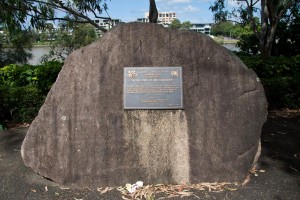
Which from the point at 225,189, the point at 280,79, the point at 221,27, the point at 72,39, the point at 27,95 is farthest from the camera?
the point at 72,39

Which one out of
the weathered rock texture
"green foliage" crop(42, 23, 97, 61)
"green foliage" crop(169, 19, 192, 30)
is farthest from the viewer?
"green foliage" crop(42, 23, 97, 61)

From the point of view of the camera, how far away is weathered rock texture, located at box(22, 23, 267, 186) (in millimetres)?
3900

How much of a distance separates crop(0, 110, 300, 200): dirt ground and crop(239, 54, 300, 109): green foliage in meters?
2.20

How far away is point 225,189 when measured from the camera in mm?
3854

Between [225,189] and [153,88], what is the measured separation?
54.9 inches

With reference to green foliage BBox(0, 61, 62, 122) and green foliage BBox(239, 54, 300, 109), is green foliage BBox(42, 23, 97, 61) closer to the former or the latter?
Result: green foliage BBox(0, 61, 62, 122)

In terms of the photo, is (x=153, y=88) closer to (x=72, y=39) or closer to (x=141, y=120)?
(x=141, y=120)

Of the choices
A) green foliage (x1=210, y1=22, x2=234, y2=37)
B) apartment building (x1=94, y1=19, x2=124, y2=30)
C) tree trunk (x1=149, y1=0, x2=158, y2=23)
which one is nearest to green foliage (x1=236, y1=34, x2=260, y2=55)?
green foliage (x1=210, y1=22, x2=234, y2=37)

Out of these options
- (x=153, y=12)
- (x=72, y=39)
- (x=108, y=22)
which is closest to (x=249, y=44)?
(x=108, y=22)

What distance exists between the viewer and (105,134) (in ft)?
12.9

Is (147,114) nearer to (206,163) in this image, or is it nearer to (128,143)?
(128,143)

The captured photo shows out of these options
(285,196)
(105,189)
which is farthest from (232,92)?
(105,189)

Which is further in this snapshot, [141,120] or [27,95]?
[27,95]

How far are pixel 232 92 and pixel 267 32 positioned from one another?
23.4 feet
